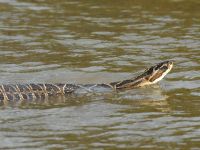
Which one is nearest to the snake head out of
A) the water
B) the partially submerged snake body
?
the partially submerged snake body

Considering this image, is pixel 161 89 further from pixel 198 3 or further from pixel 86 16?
pixel 198 3

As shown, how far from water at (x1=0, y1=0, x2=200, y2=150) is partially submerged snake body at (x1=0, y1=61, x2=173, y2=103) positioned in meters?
0.21

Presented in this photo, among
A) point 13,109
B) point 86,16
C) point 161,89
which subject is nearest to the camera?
point 13,109

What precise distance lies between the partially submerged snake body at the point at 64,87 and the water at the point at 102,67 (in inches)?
8.1

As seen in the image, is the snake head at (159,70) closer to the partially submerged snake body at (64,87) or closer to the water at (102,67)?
the partially submerged snake body at (64,87)

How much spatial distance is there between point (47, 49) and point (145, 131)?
679 centimetres

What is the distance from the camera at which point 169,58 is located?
58.9ft

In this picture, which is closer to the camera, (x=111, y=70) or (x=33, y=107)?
(x=33, y=107)

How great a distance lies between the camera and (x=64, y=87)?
1539 centimetres

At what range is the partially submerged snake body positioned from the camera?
14734 mm

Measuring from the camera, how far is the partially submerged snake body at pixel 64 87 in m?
14.7

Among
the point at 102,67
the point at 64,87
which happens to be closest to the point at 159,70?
the point at 102,67

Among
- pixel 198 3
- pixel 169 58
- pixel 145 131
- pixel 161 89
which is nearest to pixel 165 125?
pixel 145 131

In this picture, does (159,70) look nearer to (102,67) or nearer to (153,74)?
(153,74)
